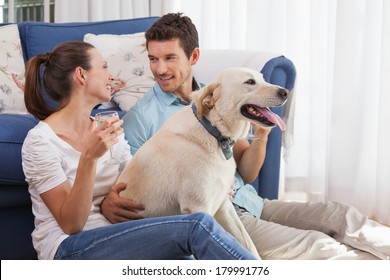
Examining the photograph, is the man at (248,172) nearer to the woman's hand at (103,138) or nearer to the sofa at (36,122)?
the sofa at (36,122)

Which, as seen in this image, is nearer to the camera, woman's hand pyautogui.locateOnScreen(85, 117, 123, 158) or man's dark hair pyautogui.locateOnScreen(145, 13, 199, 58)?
woman's hand pyautogui.locateOnScreen(85, 117, 123, 158)

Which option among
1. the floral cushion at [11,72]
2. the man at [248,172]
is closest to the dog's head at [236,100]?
the man at [248,172]

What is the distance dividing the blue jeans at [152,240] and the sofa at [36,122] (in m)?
0.59

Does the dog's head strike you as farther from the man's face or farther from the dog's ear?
the man's face

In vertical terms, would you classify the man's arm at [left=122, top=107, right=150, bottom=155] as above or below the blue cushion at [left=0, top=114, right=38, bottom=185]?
above

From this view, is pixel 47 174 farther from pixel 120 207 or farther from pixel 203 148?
pixel 203 148

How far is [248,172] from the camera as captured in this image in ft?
6.89

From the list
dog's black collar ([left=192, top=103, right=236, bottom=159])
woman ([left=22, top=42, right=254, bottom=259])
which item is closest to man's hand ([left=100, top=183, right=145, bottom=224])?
woman ([left=22, top=42, right=254, bottom=259])

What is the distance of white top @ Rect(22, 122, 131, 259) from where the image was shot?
160cm

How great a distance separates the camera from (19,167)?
2.04 metres

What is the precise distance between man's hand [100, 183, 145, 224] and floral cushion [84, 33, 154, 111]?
1.09m

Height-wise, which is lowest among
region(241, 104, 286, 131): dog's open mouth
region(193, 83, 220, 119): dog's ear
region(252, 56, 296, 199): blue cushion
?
region(252, 56, 296, 199): blue cushion

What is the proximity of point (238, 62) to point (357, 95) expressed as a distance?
910 mm

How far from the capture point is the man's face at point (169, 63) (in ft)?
6.55
